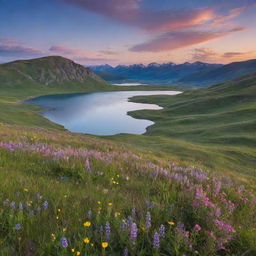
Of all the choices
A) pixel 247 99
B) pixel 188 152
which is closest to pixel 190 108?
pixel 247 99

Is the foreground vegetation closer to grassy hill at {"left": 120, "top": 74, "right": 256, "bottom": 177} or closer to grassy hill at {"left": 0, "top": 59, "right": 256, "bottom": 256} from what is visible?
grassy hill at {"left": 0, "top": 59, "right": 256, "bottom": 256}

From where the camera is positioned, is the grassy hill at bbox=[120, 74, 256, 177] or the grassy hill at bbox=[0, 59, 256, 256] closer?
the grassy hill at bbox=[0, 59, 256, 256]

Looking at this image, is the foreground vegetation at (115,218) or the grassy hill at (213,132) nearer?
the foreground vegetation at (115,218)

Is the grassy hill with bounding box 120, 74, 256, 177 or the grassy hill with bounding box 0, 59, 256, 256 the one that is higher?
the grassy hill with bounding box 0, 59, 256, 256

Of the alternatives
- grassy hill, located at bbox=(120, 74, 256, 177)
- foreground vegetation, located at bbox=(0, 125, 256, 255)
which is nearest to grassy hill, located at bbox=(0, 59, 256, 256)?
foreground vegetation, located at bbox=(0, 125, 256, 255)

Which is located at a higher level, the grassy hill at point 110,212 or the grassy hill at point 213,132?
the grassy hill at point 110,212

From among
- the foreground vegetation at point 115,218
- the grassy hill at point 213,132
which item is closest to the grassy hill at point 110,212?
the foreground vegetation at point 115,218

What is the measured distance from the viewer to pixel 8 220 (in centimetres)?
264

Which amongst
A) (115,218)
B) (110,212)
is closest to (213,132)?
(110,212)

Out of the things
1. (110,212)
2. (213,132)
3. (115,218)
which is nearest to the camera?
(115,218)

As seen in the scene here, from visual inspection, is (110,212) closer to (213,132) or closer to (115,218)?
(115,218)

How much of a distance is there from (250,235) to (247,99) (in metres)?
122

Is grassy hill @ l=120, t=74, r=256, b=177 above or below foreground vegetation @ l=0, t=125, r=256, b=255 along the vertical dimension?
below

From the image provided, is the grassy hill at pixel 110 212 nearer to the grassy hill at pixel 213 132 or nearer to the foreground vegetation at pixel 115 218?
the foreground vegetation at pixel 115 218
